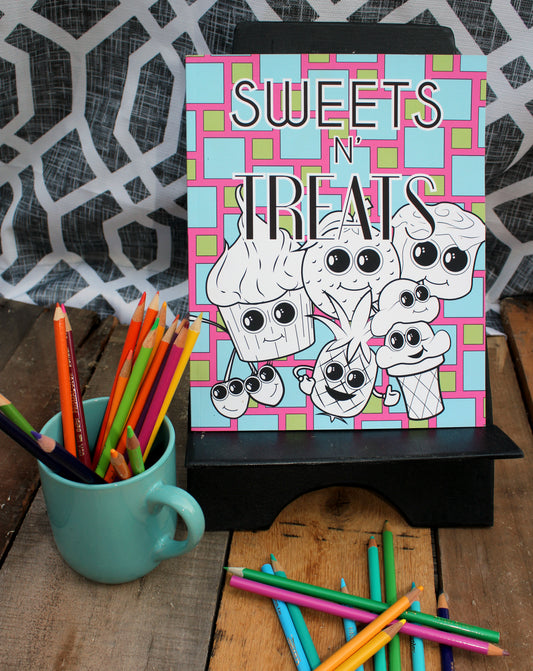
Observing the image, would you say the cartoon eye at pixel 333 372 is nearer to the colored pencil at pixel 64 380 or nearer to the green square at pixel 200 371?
the green square at pixel 200 371

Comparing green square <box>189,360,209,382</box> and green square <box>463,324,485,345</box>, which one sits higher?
green square <box>463,324,485,345</box>

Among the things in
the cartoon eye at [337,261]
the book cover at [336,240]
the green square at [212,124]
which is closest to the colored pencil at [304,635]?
the book cover at [336,240]

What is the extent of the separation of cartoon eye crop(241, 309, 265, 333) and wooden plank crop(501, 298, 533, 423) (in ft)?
1.00

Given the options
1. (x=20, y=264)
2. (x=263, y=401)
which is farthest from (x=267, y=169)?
(x=20, y=264)

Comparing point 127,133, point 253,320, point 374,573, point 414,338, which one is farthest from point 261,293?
point 127,133

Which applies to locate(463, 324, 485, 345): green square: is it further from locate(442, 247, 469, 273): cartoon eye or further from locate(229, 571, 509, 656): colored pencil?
locate(229, 571, 509, 656): colored pencil

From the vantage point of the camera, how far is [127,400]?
0.45m

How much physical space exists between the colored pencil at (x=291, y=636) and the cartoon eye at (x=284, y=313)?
21cm

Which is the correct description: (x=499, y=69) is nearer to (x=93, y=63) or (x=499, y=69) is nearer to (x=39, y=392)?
(x=93, y=63)

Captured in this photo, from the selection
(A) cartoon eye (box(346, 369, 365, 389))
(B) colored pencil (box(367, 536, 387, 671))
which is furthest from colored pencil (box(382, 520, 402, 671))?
(A) cartoon eye (box(346, 369, 365, 389))

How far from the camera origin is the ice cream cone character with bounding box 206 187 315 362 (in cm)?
52

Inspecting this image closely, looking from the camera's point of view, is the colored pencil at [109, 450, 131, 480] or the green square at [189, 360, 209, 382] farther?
the green square at [189, 360, 209, 382]

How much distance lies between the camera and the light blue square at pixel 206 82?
524 mm

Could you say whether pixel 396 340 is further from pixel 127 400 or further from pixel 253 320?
pixel 127 400
